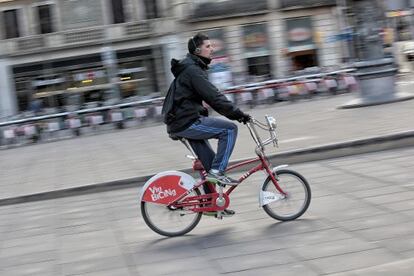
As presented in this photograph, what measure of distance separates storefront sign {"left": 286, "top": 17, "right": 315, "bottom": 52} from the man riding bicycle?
26522 mm

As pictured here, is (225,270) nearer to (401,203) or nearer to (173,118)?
(173,118)

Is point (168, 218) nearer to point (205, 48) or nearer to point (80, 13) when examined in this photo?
point (205, 48)

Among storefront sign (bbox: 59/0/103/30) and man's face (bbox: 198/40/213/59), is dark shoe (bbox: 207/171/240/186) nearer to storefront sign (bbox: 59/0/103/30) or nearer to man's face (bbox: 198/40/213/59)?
man's face (bbox: 198/40/213/59)

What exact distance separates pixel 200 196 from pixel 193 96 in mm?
979

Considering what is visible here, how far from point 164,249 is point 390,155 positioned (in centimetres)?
490

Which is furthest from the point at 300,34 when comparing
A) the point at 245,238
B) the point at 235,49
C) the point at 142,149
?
Answer: the point at 245,238

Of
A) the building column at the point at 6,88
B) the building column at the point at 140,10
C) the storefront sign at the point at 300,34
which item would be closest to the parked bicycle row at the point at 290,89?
the storefront sign at the point at 300,34

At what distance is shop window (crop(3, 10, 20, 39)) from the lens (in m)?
31.9

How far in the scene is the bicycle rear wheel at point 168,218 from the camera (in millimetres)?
6520

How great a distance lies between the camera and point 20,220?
8.30 metres

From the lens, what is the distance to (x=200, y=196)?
256 inches

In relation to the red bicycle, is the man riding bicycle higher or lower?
higher

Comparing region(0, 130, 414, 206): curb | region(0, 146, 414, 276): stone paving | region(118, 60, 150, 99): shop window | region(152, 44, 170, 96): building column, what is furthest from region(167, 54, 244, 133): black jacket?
region(118, 60, 150, 99): shop window

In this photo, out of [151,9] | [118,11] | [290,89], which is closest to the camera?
[290,89]
